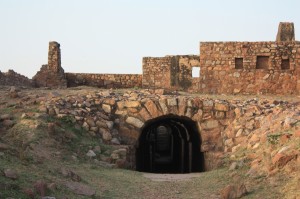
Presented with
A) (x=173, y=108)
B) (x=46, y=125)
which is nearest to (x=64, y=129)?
(x=46, y=125)

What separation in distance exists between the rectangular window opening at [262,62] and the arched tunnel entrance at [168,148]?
393 cm

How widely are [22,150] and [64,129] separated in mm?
2311

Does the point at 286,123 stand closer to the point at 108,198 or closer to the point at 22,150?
the point at 108,198

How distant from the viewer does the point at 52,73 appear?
20.0 meters

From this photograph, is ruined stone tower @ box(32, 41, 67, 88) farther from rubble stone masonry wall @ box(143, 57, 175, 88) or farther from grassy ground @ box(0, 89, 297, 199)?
grassy ground @ box(0, 89, 297, 199)

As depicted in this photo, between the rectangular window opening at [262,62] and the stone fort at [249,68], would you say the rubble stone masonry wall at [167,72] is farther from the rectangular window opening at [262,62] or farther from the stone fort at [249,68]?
the rectangular window opening at [262,62]

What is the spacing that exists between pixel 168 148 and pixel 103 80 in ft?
34.2

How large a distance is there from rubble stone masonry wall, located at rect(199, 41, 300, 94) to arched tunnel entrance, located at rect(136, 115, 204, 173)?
2.66m

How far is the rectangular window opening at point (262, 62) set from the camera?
1761 centimetres

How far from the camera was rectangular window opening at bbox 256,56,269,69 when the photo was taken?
17.6 m

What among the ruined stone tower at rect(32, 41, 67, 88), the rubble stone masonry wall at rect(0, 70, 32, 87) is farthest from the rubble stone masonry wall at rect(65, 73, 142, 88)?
the rubble stone masonry wall at rect(0, 70, 32, 87)

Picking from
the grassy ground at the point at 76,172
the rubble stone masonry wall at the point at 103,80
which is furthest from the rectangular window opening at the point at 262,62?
the grassy ground at the point at 76,172

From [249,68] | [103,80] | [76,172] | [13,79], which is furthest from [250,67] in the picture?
[76,172]

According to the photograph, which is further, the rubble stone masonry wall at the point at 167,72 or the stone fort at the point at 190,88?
the rubble stone masonry wall at the point at 167,72
